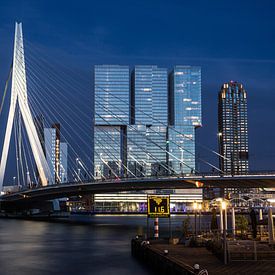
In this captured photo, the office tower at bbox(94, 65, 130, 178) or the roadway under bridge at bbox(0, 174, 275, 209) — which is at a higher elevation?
the office tower at bbox(94, 65, 130, 178)

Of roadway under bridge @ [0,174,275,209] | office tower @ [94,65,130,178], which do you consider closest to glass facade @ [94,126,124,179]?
office tower @ [94,65,130,178]

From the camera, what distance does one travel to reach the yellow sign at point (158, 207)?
2908cm

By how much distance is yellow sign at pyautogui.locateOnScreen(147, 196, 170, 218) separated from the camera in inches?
1145

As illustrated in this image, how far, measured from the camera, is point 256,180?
181 ft

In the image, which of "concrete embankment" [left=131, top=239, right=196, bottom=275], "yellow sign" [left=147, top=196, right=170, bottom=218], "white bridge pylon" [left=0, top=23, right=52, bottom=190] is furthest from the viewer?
"white bridge pylon" [left=0, top=23, right=52, bottom=190]

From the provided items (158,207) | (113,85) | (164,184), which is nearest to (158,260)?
(158,207)

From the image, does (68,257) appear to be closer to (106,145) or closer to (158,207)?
(158,207)

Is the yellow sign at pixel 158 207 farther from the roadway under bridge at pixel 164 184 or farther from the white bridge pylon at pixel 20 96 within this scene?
the white bridge pylon at pixel 20 96

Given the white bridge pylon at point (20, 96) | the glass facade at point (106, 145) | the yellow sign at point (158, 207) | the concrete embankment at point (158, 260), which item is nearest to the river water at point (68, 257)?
the concrete embankment at point (158, 260)

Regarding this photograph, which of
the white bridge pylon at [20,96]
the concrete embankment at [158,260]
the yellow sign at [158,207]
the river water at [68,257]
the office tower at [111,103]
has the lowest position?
the river water at [68,257]

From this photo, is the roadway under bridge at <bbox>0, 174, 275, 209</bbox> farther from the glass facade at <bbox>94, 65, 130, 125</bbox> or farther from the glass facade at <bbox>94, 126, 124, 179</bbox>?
the glass facade at <bbox>94, 65, 130, 125</bbox>

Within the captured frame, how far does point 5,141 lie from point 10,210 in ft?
165

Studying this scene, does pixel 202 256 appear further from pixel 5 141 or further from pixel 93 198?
pixel 93 198

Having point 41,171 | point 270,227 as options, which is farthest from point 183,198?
point 270,227
